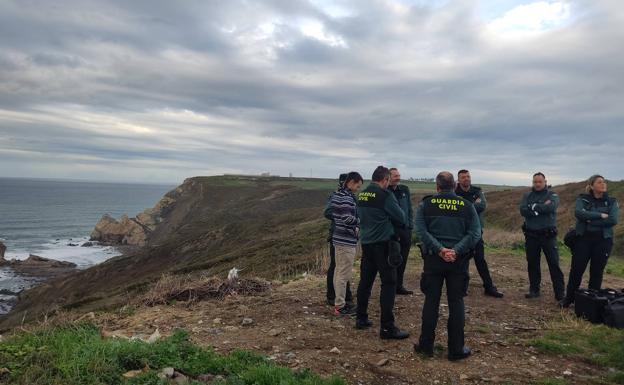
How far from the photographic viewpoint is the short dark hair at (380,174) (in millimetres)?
6566

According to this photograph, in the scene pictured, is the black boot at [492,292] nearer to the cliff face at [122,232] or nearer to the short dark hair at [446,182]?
the short dark hair at [446,182]

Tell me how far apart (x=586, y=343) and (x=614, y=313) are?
103 centimetres

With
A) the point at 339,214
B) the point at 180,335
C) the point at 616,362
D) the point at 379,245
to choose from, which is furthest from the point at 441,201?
the point at 180,335

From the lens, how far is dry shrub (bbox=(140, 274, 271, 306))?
8797 millimetres

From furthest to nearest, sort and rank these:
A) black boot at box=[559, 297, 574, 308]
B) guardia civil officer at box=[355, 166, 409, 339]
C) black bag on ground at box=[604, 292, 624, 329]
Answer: black boot at box=[559, 297, 574, 308], black bag on ground at box=[604, 292, 624, 329], guardia civil officer at box=[355, 166, 409, 339]

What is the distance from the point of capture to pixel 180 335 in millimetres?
5992

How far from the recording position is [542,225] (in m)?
8.55

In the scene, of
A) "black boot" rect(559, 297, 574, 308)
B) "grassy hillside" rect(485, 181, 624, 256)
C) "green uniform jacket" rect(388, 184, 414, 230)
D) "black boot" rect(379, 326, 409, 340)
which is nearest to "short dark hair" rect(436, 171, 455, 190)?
"black boot" rect(379, 326, 409, 340)

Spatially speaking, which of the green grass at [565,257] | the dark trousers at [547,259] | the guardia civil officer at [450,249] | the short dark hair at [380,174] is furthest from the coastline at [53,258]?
the guardia civil officer at [450,249]

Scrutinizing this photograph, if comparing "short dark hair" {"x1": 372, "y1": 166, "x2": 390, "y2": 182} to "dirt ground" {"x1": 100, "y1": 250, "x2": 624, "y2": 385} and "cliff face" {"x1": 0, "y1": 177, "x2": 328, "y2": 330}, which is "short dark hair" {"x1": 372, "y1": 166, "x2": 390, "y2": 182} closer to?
"dirt ground" {"x1": 100, "y1": 250, "x2": 624, "y2": 385}

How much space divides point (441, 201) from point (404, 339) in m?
2.06

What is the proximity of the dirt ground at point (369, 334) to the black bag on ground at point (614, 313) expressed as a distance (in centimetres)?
74

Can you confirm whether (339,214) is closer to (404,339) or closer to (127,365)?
(404,339)

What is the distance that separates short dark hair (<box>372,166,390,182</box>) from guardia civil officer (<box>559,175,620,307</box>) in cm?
353
